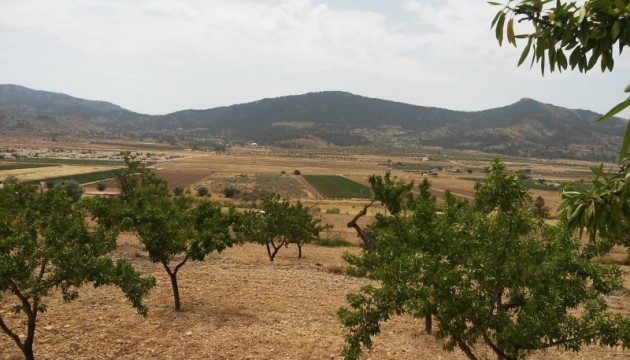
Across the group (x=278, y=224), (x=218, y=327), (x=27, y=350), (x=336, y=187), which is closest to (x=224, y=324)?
(x=218, y=327)

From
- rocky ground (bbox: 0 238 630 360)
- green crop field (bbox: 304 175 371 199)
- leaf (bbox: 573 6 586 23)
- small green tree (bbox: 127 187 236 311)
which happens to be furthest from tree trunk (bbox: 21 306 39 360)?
A: green crop field (bbox: 304 175 371 199)

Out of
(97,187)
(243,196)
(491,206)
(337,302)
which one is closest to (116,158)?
(97,187)

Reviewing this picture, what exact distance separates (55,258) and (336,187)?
333 ft

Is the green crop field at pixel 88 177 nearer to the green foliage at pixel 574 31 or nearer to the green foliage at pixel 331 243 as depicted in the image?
the green foliage at pixel 331 243

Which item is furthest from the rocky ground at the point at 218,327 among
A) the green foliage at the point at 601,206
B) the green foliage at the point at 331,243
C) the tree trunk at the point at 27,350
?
the green foliage at the point at 331,243

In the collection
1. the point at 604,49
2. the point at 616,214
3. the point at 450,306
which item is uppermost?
the point at 604,49

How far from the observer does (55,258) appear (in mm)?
10320

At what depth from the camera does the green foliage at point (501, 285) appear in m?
7.30

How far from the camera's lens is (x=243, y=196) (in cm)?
8838

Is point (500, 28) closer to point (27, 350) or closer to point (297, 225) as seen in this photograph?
point (27, 350)

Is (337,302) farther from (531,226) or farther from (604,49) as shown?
(604,49)

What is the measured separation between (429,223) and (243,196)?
80.5 m

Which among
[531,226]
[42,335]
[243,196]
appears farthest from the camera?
[243,196]

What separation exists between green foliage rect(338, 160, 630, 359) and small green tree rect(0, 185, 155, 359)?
6.19 m
